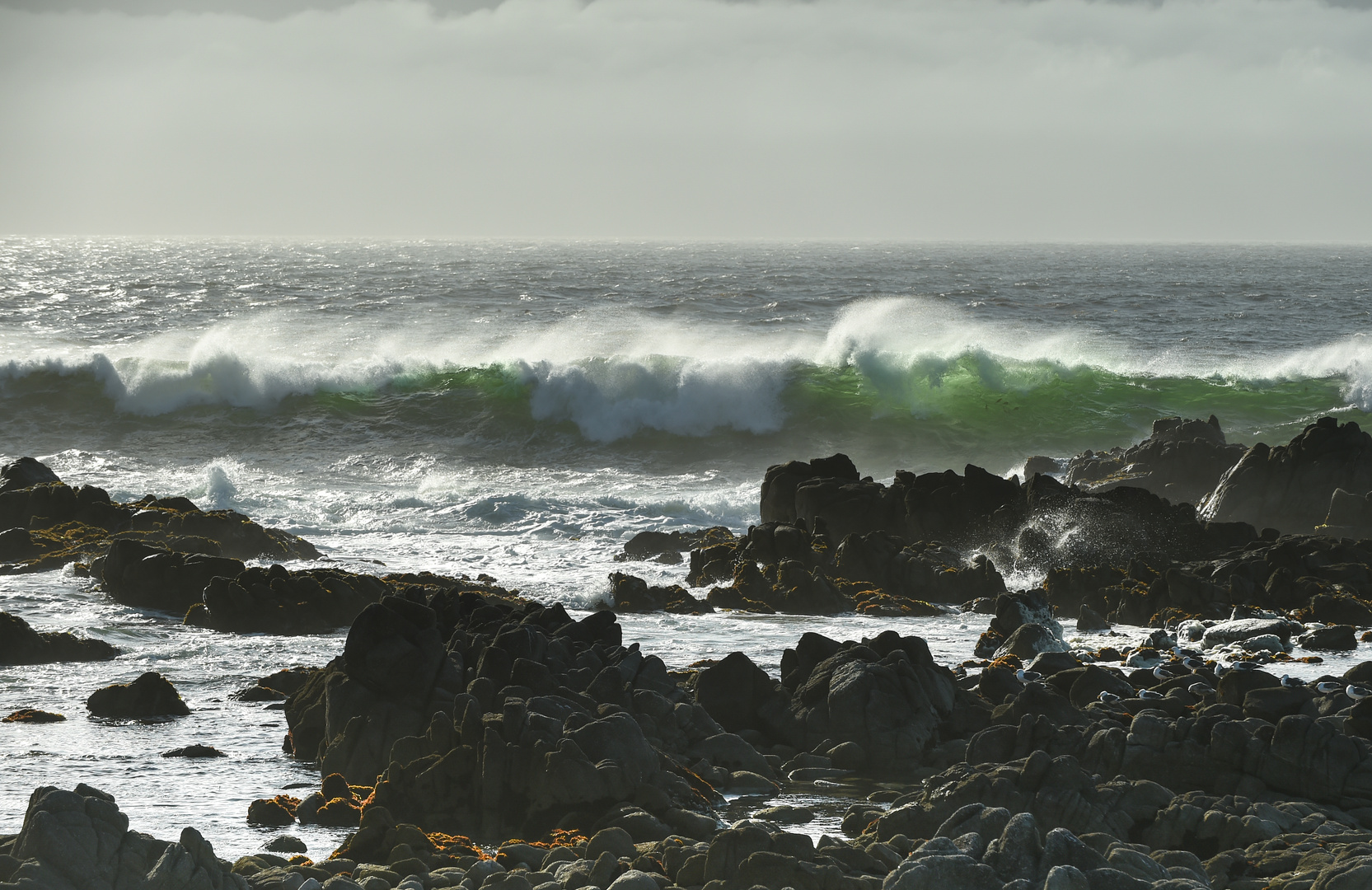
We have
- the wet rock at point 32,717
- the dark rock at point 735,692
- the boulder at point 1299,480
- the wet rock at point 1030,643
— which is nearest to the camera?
the wet rock at point 32,717

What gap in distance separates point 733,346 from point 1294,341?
2535cm

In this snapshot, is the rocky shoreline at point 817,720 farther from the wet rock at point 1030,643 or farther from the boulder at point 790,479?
the boulder at point 790,479

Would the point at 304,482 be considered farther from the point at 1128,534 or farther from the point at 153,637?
the point at 1128,534

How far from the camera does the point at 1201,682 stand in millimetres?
12820

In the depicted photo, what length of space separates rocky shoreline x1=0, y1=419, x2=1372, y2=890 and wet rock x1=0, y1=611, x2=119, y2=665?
0.04 meters

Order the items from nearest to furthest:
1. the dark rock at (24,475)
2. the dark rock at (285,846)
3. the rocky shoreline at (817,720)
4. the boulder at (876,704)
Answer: the rocky shoreline at (817,720), the dark rock at (285,846), the boulder at (876,704), the dark rock at (24,475)

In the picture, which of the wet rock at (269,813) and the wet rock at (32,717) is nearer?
the wet rock at (269,813)

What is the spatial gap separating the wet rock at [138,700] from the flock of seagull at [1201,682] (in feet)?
28.1

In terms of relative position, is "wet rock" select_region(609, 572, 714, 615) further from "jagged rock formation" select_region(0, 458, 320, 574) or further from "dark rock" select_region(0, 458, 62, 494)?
"dark rock" select_region(0, 458, 62, 494)

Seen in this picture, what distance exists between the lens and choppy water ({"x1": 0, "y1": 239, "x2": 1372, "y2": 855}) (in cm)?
1466

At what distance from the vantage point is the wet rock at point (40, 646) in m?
14.5

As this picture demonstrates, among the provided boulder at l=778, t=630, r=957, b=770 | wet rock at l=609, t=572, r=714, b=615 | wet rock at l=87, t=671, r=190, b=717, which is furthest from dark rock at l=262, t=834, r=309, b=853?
wet rock at l=609, t=572, r=714, b=615

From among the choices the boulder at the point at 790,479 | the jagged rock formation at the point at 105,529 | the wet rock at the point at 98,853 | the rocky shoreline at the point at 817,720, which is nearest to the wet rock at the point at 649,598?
the rocky shoreline at the point at 817,720

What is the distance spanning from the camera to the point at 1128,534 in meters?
20.4
